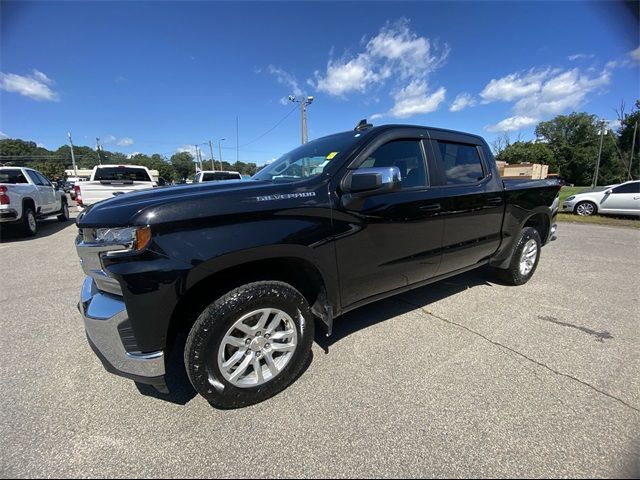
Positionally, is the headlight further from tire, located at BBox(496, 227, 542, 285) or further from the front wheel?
the front wheel

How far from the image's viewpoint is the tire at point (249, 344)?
1.97 metres

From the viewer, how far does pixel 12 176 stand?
29.8 feet

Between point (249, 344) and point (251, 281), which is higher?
point (251, 281)

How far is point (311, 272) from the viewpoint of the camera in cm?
241

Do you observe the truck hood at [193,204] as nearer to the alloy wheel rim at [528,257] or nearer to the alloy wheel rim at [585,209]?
the alloy wheel rim at [528,257]

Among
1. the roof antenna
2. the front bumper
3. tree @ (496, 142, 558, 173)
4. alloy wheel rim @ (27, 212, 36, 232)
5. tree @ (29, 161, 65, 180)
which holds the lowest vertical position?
the front bumper

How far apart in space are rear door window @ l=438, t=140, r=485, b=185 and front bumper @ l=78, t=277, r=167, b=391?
2893 mm

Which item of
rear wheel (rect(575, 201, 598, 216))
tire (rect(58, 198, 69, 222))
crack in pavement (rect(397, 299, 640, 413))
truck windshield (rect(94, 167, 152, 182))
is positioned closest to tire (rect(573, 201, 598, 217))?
rear wheel (rect(575, 201, 598, 216))

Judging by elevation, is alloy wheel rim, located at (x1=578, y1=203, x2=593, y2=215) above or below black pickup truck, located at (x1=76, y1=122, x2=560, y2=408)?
below

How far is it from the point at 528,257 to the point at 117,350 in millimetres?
4828

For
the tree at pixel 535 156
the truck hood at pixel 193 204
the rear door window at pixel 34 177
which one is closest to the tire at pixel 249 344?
the truck hood at pixel 193 204

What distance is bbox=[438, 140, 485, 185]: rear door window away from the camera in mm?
3260

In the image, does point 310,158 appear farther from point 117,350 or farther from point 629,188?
point 629,188

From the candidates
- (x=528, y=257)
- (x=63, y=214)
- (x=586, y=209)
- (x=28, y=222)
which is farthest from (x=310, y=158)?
(x=586, y=209)
